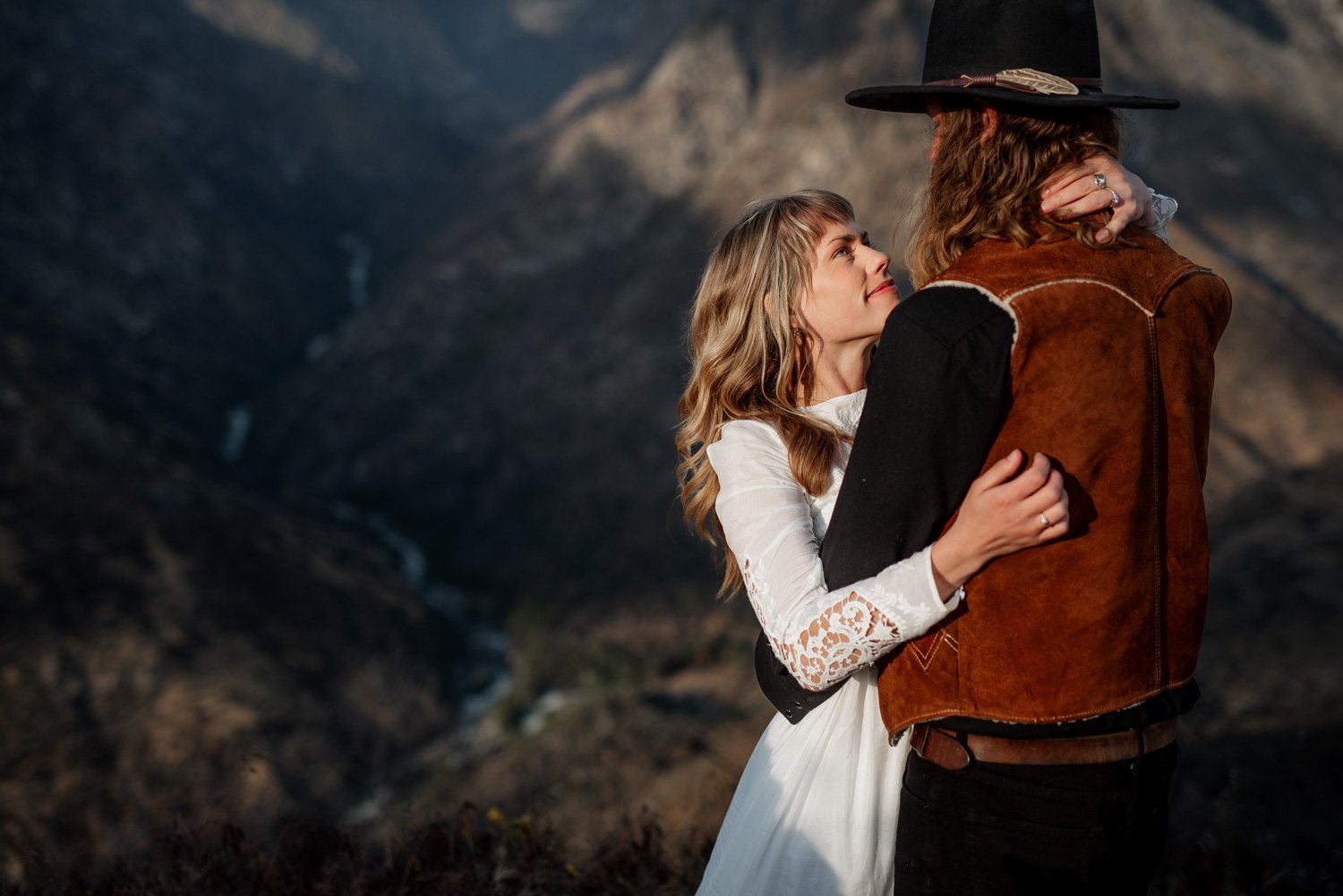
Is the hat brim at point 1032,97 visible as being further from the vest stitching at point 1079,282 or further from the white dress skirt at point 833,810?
the white dress skirt at point 833,810

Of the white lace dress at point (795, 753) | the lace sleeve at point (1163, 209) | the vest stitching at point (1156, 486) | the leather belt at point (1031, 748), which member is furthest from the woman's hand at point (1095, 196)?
the leather belt at point (1031, 748)

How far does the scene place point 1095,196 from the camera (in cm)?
198

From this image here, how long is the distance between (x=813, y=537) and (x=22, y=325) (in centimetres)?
3415

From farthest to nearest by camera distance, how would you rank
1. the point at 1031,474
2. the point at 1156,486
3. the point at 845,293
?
1. the point at 845,293
2. the point at 1156,486
3. the point at 1031,474

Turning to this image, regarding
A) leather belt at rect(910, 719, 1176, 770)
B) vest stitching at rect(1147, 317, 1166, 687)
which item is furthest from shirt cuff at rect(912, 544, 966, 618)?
vest stitching at rect(1147, 317, 1166, 687)

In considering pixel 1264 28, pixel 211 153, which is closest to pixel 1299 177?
pixel 1264 28

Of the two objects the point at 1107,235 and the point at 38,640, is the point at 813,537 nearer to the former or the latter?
the point at 1107,235

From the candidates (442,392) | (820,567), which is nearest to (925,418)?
(820,567)

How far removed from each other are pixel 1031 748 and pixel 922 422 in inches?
26.5

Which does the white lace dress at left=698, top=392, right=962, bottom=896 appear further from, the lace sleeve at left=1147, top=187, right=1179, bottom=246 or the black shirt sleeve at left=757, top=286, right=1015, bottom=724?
the lace sleeve at left=1147, top=187, right=1179, bottom=246

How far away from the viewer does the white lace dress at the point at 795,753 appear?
2.09 meters

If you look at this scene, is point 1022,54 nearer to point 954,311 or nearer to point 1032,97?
point 1032,97

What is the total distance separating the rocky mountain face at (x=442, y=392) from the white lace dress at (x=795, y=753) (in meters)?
0.85

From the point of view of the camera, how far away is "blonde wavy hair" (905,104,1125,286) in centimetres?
198
